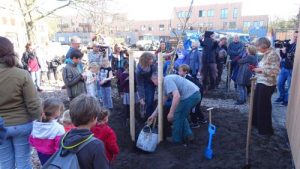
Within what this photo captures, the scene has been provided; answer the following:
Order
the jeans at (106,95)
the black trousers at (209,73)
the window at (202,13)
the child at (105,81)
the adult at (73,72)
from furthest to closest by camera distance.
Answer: the window at (202,13)
the black trousers at (209,73)
the jeans at (106,95)
the child at (105,81)
the adult at (73,72)

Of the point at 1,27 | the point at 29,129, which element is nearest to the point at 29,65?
the point at 29,129

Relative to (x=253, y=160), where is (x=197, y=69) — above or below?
above

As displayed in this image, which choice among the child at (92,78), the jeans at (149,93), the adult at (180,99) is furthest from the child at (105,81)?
the adult at (180,99)

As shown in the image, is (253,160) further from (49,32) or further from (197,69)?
(49,32)

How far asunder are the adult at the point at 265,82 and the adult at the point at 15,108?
3.78 m

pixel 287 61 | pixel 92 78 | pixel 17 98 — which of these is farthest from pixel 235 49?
pixel 17 98

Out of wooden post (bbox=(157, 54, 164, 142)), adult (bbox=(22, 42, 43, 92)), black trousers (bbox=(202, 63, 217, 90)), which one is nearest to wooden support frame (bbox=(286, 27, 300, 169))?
wooden post (bbox=(157, 54, 164, 142))

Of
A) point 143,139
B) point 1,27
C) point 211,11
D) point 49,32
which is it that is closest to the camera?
point 143,139

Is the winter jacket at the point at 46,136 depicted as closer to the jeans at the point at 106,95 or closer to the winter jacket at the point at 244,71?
the jeans at the point at 106,95

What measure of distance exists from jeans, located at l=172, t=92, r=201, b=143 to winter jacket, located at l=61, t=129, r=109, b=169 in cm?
262

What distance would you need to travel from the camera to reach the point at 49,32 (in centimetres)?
4978

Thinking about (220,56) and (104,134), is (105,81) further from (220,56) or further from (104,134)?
(220,56)

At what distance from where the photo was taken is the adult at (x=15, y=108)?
2.26 metres

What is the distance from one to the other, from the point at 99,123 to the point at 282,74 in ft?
18.3
